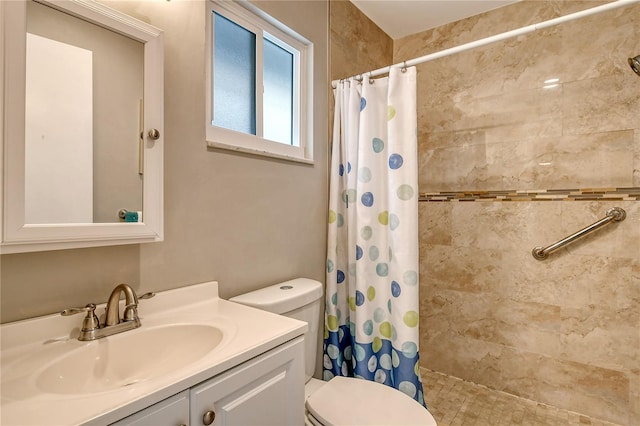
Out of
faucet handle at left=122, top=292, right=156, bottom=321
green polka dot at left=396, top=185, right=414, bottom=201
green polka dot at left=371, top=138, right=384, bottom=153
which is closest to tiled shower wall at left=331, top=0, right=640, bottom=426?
green polka dot at left=371, top=138, right=384, bottom=153

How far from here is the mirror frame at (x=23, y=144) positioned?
2.55 ft

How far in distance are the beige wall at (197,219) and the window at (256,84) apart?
67 millimetres

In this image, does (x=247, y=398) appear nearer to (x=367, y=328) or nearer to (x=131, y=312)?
(x=131, y=312)

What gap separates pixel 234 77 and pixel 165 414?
53.3 inches

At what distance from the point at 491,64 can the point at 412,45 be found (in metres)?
0.62

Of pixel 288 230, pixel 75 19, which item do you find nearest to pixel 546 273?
pixel 288 230

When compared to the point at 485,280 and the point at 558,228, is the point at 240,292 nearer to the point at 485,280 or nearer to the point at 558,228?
the point at 485,280

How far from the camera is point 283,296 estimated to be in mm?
1412

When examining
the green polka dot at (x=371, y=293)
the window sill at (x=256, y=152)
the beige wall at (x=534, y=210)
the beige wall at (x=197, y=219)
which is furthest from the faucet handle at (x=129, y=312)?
the beige wall at (x=534, y=210)

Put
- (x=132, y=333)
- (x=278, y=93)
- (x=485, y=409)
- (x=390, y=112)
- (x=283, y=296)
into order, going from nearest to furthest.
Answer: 1. (x=132, y=333)
2. (x=283, y=296)
3. (x=390, y=112)
4. (x=278, y=93)
5. (x=485, y=409)

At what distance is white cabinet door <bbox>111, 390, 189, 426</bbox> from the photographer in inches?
26.0

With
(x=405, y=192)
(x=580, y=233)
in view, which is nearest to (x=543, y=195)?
(x=580, y=233)

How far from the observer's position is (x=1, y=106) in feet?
2.51

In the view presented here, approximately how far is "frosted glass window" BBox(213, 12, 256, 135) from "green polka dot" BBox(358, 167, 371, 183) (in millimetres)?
577
